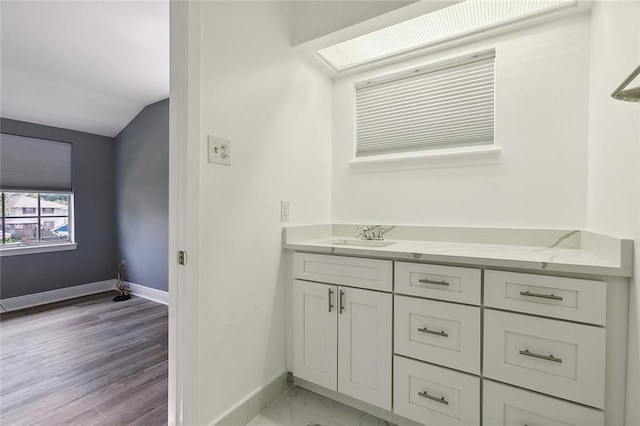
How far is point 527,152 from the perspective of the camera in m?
1.64

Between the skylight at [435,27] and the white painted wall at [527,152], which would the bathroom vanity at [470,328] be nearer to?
the white painted wall at [527,152]

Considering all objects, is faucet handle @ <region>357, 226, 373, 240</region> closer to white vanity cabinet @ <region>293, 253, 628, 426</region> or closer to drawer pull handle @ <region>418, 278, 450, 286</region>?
white vanity cabinet @ <region>293, 253, 628, 426</region>

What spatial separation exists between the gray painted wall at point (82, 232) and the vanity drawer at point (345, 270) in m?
3.76

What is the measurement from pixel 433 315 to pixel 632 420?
0.68m

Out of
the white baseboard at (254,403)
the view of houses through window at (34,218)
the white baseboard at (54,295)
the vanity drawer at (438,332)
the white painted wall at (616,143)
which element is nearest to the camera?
the white painted wall at (616,143)

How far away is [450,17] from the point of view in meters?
1.59

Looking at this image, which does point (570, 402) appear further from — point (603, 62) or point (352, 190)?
point (352, 190)

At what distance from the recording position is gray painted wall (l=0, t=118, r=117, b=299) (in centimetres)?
334

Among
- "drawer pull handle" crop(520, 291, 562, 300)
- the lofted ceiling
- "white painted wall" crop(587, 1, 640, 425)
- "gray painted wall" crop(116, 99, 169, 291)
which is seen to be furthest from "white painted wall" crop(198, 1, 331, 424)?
"gray painted wall" crop(116, 99, 169, 291)

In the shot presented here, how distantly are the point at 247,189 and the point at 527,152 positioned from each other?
1613 mm

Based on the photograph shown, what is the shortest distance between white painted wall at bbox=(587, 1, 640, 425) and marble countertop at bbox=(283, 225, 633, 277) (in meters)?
0.08

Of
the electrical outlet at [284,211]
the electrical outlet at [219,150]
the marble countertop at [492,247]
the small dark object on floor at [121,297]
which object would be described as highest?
the electrical outlet at [219,150]

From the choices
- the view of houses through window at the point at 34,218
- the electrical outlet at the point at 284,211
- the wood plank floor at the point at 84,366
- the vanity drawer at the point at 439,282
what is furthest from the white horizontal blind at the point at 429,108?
the view of houses through window at the point at 34,218

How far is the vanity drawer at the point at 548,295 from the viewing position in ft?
3.42
